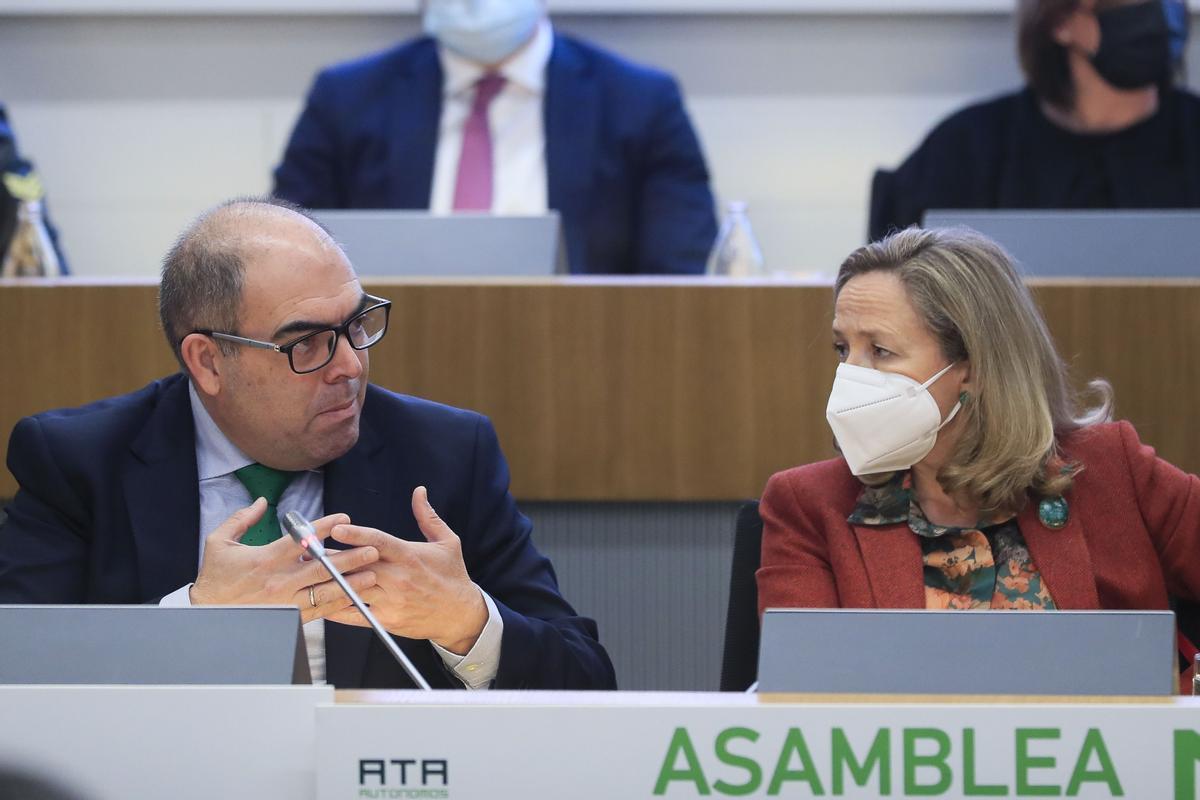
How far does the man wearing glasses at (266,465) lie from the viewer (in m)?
1.87

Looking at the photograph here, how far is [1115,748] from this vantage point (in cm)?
106

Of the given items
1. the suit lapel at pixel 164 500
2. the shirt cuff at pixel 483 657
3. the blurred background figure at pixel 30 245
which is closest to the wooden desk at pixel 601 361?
the blurred background figure at pixel 30 245

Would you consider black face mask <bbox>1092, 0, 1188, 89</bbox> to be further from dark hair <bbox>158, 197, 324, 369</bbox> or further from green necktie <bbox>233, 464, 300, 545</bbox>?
green necktie <bbox>233, 464, 300, 545</bbox>

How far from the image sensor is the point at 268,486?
6.40ft

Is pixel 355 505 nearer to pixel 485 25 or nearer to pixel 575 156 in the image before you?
pixel 575 156

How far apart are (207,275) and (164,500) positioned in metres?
0.28

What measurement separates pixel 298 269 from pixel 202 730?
893 millimetres

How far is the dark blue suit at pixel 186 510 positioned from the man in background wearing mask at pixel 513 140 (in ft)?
6.46

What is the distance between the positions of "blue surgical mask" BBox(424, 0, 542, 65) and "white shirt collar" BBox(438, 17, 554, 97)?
0.09 feet

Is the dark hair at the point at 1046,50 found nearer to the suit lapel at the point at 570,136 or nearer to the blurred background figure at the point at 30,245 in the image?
the suit lapel at the point at 570,136

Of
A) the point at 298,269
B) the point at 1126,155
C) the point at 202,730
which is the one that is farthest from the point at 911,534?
the point at 1126,155

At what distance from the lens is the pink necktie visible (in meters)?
4.06

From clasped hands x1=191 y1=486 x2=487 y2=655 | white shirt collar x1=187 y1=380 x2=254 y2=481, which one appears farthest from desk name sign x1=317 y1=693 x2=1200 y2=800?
white shirt collar x1=187 y1=380 x2=254 y2=481

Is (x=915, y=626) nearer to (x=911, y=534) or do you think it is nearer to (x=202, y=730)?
(x=202, y=730)
